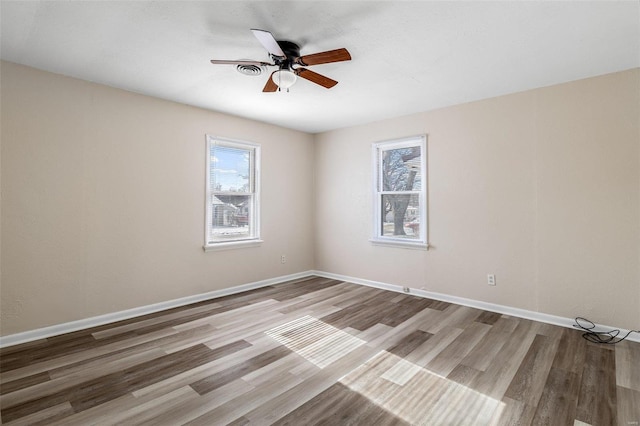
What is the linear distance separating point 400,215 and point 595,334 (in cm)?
249

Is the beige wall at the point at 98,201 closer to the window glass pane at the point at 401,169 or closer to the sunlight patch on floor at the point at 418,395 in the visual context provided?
the window glass pane at the point at 401,169

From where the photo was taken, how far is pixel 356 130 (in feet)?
16.5

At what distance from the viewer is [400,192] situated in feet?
14.9

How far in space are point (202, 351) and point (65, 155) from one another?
2.43 m

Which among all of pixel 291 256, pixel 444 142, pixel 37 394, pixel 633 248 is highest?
pixel 444 142

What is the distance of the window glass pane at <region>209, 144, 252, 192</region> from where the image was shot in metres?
4.33

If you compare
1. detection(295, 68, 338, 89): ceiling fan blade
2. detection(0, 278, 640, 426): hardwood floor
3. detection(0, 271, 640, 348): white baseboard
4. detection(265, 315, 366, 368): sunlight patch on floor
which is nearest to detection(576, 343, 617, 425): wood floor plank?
detection(0, 278, 640, 426): hardwood floor

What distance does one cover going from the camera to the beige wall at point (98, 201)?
2.82 m

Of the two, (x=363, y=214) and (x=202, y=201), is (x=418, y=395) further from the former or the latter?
(x=202, y=201)

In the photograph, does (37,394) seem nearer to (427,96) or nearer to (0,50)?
(0,50)

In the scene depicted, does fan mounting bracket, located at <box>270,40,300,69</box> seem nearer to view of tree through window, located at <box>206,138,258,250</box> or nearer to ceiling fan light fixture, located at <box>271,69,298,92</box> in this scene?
ceiling fan light fixture, located at <box>271,69,298,92</box>

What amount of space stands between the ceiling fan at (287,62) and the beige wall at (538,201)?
7.20 ft

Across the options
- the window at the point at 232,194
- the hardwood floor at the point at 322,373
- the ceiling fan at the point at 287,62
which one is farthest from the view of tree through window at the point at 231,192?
the ceiling fan at the point at 287,62

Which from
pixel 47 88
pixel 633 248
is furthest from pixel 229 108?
pixel 633 248
